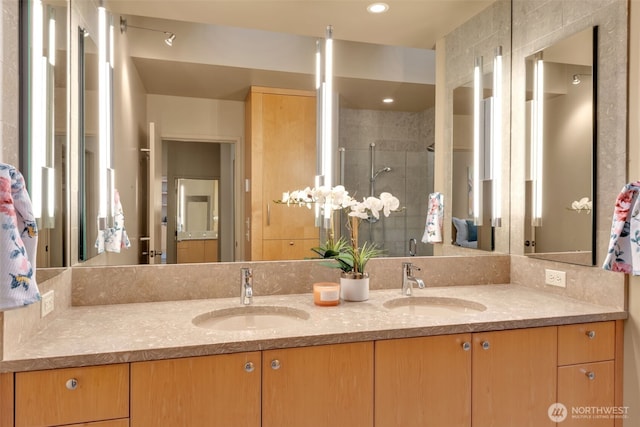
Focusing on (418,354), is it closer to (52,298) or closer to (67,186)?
(52,298)

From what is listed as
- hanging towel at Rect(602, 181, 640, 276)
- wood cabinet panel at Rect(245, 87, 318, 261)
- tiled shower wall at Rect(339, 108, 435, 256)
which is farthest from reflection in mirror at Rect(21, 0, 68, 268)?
hanging towel at Rect(602, 181, 640, 276)

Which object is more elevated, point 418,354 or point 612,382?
point 418,354

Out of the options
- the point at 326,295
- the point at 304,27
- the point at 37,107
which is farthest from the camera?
the point at 304,27

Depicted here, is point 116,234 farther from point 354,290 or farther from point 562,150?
point 562,150

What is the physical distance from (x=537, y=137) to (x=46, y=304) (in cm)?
222

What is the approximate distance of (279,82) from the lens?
78.0 inches

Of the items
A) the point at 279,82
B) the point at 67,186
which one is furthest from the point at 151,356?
the point at 279,82

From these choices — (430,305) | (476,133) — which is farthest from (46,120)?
(476,133)

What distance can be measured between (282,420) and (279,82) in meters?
1.45

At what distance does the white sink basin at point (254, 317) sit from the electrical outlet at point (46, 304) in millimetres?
549

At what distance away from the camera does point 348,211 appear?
2.01 meters

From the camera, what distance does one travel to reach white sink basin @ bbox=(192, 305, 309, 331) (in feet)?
5.40

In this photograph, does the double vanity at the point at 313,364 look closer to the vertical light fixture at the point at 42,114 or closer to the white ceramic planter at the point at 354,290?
the white ceramic planter at the point at 354,290

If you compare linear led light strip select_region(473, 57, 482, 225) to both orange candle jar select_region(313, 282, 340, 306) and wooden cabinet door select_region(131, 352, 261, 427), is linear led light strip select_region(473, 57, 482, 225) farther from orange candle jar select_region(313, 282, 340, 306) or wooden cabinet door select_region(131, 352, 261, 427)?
wooden cabinet door select_region(131, 352, 261, 427)
